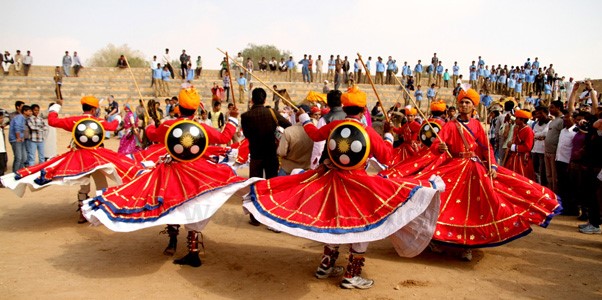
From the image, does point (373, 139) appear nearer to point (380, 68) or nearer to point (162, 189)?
point (162, 189)

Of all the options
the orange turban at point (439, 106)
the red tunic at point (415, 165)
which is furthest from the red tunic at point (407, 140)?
the red tunic at point (415, 165)

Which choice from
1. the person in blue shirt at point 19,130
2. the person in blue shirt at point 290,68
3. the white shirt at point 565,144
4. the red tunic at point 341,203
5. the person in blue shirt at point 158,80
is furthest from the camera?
the person in blue shirt at point 290,68

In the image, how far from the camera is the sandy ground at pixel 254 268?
4.89 m

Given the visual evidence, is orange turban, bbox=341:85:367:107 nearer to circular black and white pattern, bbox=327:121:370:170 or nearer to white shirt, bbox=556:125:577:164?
circular black and white pattern, bbox=327:121:370:170

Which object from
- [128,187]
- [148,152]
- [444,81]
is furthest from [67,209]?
[444,81]

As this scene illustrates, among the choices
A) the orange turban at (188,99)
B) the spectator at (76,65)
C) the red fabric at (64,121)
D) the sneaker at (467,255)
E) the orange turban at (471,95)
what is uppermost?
the spectator at (76,65)

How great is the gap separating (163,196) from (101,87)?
77.3 ft

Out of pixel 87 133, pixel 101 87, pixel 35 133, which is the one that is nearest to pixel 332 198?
pixel 87 133

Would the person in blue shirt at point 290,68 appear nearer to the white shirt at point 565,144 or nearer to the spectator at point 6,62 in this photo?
the spectator at point 6,62

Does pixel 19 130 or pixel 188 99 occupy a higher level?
pixel 188 99

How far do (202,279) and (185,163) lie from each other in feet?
4.48

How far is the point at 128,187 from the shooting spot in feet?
17.3

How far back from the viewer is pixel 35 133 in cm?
1175

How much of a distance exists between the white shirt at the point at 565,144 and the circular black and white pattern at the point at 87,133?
7972 millimetres
